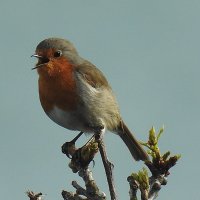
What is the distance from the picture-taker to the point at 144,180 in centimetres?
364

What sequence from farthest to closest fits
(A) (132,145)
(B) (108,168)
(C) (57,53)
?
(A) (132,145) → (C) (57,53) → (B) (108,168)

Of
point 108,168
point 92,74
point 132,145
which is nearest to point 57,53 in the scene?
point 92,74

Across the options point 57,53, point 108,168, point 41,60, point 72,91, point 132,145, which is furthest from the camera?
point 132,145

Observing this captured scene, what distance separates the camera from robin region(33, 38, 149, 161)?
6.67m

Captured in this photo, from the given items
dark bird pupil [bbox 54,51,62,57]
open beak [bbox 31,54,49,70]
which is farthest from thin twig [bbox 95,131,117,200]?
dark bird pupil [bbox 54,51,62,57]

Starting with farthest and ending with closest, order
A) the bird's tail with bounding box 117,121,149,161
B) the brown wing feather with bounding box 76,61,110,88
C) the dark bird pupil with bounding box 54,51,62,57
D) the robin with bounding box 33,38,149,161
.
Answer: the bird's tail with bounding box 117,121,149,161, the dark bird pupil with bounding box 54,51,62,57, the brown wing feather with bounding box 76,61,110,88, the robin with bounding box 33,38,149,161

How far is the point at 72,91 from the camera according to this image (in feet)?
22.1

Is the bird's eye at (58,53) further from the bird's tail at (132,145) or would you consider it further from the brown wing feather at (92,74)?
the bird's tail at (132,145)

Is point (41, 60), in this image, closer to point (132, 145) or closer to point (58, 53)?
point (58, 53)

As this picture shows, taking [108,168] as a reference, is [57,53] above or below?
above

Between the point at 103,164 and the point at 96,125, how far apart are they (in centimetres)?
296

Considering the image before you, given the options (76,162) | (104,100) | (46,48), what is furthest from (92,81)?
(76,162)

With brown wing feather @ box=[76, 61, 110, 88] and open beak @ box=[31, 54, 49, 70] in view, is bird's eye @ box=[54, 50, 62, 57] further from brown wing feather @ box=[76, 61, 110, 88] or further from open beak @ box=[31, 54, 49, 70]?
brown wing feather @ box=[76, 61, 110, 88]

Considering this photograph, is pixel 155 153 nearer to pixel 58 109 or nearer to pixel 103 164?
pixel 103 164
